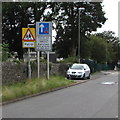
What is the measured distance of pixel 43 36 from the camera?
20953 millimetres

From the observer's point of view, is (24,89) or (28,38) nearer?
(24,89)

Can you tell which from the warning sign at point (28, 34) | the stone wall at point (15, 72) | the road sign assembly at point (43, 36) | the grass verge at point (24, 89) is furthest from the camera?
the road sign assembly at point (43, 36)

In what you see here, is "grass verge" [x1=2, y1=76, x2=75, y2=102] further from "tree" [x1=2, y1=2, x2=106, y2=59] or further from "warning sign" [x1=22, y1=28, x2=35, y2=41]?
"tree" [x1=2, y1=2, x2=106, y2=59]

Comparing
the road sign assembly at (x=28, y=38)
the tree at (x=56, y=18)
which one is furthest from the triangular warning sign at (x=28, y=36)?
the tree at (x=56, y=18)

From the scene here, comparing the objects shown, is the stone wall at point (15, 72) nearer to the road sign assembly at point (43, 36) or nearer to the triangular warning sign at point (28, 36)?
the road sign assembly at point (43, 36)

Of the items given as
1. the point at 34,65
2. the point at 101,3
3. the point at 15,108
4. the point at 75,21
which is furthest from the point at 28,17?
the point at 15,108

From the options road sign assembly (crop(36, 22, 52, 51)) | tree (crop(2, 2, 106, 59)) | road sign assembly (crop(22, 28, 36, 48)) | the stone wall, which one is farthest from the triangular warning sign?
tree (crop(2, 2, 106, 59))

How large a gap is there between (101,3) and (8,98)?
45059 millimetres

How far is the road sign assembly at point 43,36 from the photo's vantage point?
20.7 meters

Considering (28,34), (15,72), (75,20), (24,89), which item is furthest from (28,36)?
(75,20)

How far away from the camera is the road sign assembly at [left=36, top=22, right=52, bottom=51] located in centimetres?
2067

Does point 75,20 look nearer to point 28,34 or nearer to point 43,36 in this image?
point 43,36

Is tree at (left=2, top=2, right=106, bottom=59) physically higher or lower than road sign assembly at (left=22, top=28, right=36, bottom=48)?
higher

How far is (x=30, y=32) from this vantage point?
18.3 meters
